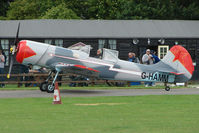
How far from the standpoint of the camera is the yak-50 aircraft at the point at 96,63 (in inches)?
1031

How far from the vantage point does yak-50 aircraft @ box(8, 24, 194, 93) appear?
85.9ft

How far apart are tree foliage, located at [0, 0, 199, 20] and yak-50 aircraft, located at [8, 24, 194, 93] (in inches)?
971

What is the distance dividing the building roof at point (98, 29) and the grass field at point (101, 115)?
19310 mm

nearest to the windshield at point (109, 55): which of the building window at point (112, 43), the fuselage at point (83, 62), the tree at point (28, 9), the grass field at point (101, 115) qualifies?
the fuselage at point (83, 62)

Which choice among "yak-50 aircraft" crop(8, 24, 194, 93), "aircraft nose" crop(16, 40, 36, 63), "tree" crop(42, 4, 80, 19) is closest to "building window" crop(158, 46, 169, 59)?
"tree" crop(42, 4, 80, 19)

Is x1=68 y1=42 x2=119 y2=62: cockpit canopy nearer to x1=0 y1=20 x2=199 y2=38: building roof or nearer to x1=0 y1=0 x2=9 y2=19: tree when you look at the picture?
x1=0 y1=20 x2=199 y2=38: building roof

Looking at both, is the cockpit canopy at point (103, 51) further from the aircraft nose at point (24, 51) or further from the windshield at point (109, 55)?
the aircraft nose at point (24, 51)

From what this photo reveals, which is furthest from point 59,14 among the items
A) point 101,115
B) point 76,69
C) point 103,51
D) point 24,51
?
point 101,115

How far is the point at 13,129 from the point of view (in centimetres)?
1312

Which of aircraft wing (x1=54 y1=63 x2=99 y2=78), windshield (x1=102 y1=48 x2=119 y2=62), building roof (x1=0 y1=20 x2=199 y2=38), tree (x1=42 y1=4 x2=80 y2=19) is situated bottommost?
→ aircraft wing (x1=54 y1=63 x2=99 y2=78)

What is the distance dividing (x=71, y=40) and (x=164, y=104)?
22081mm

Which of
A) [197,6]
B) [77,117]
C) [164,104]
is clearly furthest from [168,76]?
[197,6]

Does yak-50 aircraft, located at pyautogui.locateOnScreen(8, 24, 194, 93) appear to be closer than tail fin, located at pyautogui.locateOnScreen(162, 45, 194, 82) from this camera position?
Yes

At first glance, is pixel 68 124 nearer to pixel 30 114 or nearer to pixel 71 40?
pixel 30 114
